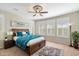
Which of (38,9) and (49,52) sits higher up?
(38,9)

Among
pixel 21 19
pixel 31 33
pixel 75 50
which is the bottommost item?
pixel 75 50

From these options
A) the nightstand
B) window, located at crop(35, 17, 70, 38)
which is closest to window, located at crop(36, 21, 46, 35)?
window, located at crop(35, 17, 70, 38)

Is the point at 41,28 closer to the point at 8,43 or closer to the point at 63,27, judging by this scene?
the point at 63,27

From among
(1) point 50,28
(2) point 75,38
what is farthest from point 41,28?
(2) point 75,38

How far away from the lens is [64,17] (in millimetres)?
1867

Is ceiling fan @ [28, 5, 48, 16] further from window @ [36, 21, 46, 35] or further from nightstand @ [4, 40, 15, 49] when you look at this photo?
nightstand @ [4, 40, 15, 49]

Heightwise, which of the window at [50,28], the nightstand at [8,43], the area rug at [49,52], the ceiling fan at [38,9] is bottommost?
the area rug at [49,52]

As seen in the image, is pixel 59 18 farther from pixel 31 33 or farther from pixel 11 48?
pixel 11 48

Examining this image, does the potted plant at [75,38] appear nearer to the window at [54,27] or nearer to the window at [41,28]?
the window at [54,27]

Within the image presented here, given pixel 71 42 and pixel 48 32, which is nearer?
pixel 71 42

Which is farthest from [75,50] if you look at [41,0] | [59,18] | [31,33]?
[41,0]

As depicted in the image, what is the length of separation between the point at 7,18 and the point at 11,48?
2.21 feet

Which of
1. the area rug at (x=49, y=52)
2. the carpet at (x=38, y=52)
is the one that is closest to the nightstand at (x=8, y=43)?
the carpet at (x=38, y=52)

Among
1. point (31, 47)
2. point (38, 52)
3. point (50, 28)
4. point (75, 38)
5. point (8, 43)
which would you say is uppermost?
point (50, 28)
